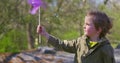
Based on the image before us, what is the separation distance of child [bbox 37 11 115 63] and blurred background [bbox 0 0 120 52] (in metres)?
4.82

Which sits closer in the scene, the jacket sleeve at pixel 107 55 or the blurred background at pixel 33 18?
the jacket sleeve at pixel 107 55

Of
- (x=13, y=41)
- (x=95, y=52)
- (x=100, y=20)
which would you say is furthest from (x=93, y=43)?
(x=13, y=41)

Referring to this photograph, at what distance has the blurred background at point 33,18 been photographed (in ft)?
34.8

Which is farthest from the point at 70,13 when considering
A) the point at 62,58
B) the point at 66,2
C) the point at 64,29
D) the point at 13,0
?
the point at 62,58

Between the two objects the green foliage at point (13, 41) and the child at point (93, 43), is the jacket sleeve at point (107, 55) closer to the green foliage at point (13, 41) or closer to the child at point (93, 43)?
the child at point (93, 43)

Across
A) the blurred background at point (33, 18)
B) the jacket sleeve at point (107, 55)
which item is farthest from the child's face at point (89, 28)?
the blurred background at point (33, 18)

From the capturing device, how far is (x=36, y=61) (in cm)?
427

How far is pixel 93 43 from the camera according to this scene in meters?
2.86

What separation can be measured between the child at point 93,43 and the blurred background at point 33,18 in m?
4.82

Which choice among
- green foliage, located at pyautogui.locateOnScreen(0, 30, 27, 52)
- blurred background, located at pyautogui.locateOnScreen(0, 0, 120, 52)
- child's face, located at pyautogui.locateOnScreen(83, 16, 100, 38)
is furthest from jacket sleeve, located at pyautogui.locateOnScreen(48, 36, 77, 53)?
green foliage, located at pyautogui.locateOnScreen(0, 30, 27, 52)

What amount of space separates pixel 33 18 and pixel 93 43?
731cm

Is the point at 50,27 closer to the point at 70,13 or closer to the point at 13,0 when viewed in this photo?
the point at 70,13

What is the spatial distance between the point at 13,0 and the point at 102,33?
805 cm

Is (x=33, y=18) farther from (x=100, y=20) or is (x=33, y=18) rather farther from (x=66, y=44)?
(x=100, y=20)
